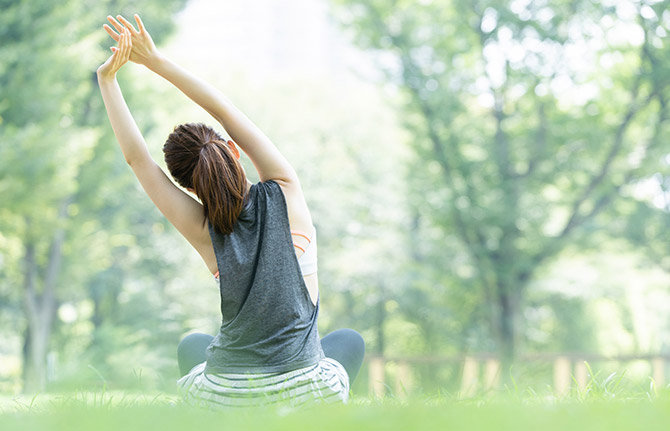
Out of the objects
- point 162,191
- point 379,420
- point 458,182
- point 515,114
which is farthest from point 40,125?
point 379,420

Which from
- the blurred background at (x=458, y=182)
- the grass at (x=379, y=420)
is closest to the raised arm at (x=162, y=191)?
the grass at (x=379, y=420)

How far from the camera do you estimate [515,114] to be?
973 cm

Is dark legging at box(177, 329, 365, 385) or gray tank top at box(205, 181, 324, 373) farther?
dark legging at box(177, 329, 365, 385)

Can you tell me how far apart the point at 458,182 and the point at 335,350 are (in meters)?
8.34

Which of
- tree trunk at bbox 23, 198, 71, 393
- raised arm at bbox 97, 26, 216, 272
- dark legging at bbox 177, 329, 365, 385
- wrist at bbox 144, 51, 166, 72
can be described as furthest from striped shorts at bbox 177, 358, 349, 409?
tree trunk at bbox 23, 198, 71, 393

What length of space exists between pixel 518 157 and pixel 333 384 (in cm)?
841

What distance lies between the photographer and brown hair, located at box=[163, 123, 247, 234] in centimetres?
169

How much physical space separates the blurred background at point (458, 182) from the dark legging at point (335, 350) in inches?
194

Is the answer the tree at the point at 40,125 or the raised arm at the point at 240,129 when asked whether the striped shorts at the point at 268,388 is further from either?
the tree at the point at 40,125

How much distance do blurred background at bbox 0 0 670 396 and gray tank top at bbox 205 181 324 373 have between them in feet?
17.4

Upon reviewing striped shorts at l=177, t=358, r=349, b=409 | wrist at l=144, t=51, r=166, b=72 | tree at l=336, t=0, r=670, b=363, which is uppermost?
tree at l=336, t=0, r=670, b=363

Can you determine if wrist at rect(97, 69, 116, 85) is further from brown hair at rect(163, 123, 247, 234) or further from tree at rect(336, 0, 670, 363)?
tree at rect(336, 0, 670, 363)

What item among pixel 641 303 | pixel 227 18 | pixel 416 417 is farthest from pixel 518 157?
pixel 227 18

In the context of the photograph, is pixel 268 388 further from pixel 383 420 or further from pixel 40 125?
pixel 40 125
